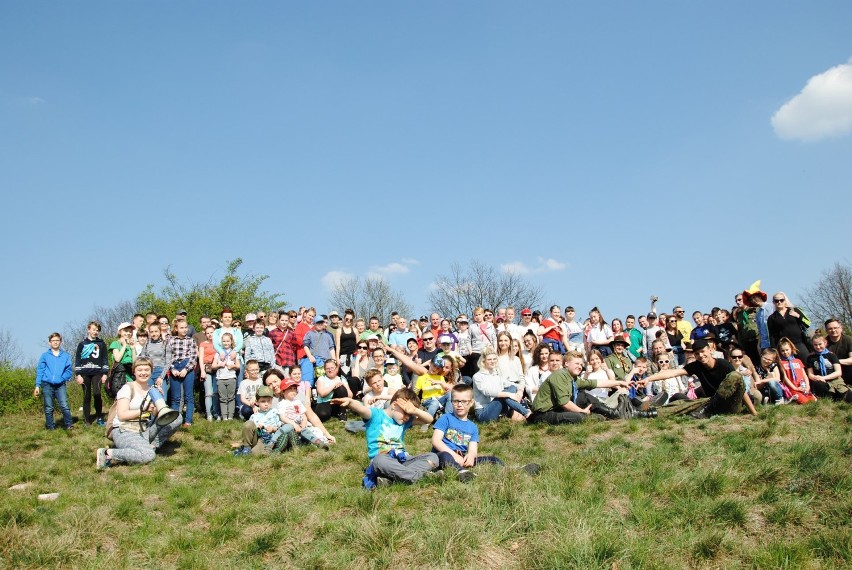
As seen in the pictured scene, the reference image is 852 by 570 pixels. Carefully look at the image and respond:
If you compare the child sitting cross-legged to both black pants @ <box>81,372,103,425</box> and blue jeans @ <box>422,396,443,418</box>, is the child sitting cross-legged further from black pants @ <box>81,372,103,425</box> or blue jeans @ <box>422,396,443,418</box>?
black pants @ <box>81,372,103,425</box>

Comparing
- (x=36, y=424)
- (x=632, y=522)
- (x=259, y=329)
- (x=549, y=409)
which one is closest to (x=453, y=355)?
(x=549, y=409)

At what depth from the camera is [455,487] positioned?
6090 mm

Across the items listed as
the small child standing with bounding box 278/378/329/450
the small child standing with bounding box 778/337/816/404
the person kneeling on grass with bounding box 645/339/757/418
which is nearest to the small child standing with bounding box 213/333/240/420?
the small child standing with bounding box 278/378/329/450

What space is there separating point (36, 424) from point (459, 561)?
1134cm

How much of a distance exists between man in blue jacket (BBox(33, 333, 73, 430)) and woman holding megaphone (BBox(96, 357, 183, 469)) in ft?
11.0

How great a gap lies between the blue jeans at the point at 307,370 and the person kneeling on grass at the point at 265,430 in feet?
9.62

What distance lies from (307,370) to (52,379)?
4.77m

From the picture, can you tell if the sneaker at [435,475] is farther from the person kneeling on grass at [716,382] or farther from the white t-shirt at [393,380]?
the white t-shirt at [393,380]

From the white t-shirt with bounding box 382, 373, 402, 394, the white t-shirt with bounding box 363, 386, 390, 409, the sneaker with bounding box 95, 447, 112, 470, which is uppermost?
the white t-shirt with bounding box 382, 373, 402, 394

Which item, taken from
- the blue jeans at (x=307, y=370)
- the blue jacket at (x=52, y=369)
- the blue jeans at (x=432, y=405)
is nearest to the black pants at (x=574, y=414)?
the blue jeans at (x=432, y=405)

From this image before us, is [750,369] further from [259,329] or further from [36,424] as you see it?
[36,424]

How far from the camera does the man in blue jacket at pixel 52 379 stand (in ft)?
38.1

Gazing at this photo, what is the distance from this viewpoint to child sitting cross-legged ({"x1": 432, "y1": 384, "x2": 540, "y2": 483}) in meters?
6.85

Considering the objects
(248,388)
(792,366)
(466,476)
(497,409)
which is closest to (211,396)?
(248,388)
